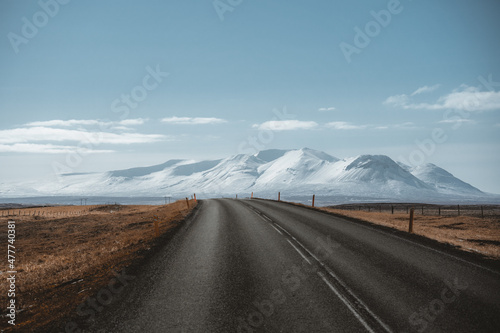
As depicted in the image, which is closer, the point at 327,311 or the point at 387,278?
the point at 327,311

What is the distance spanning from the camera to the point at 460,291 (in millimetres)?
6699

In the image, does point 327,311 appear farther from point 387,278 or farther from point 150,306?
point 150,306

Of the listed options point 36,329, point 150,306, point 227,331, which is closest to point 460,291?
point 227,331

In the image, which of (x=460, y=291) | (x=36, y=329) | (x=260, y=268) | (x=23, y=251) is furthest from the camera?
(x=23, y=251)

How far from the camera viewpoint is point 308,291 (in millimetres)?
6688

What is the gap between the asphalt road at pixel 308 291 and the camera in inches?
208

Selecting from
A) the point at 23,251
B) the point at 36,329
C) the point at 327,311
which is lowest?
the point at 23,251

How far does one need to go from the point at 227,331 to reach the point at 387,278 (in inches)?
177

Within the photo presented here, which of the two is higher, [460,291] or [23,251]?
[460,291]

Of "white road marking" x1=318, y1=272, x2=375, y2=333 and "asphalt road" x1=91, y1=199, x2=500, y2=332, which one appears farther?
"asphalt road" x1=91, y1=199, x2=500, y2=332

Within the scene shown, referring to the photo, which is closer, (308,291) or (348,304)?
(348,304)

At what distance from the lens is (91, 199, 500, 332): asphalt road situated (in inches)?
208

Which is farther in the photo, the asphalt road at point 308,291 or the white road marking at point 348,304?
the asphalt road at point 308,291

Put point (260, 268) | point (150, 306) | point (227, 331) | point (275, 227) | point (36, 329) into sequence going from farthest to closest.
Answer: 1. point (275, 227)
2. point (260, 268)
3. point (150, 306)
4. point (36, 329)
5. point (227, 331)
